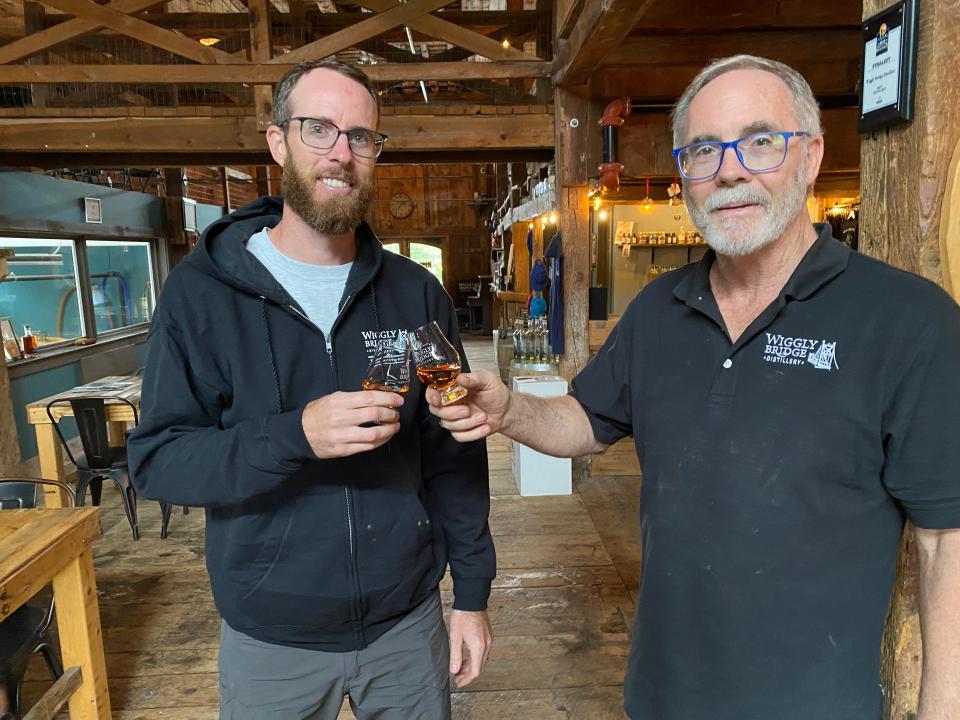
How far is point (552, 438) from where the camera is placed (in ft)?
5.20

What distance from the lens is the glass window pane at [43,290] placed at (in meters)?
6.05

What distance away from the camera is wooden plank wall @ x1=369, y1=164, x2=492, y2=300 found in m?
16.0

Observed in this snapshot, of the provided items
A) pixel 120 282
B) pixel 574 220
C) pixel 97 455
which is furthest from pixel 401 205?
pixel 97 455

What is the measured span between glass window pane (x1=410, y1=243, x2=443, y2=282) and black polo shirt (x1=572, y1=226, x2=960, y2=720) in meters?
15.5

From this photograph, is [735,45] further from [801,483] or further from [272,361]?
[272,361]

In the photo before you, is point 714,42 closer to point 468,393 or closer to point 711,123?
point 711,123

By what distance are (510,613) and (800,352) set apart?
243 centimetres

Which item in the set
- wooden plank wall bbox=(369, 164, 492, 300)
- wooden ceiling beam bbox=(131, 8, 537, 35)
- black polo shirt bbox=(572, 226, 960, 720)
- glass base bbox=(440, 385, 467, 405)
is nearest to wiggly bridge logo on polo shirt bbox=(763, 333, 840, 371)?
black polo shirt bbox=(572, 226, 960, 720)

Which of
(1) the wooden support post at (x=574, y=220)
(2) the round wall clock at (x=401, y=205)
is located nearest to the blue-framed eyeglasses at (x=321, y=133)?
(1) the wooden support post at (x=574, y=220)

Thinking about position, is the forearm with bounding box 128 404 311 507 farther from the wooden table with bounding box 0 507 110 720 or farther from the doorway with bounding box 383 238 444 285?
the doorway with bounding box 383 238 444 285

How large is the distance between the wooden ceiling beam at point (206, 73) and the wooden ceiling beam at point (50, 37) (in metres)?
0.09

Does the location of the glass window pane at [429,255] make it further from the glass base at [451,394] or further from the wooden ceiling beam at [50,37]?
the glass base at [451,394]

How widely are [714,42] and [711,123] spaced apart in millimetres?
3891

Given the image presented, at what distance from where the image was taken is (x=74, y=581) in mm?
2266
